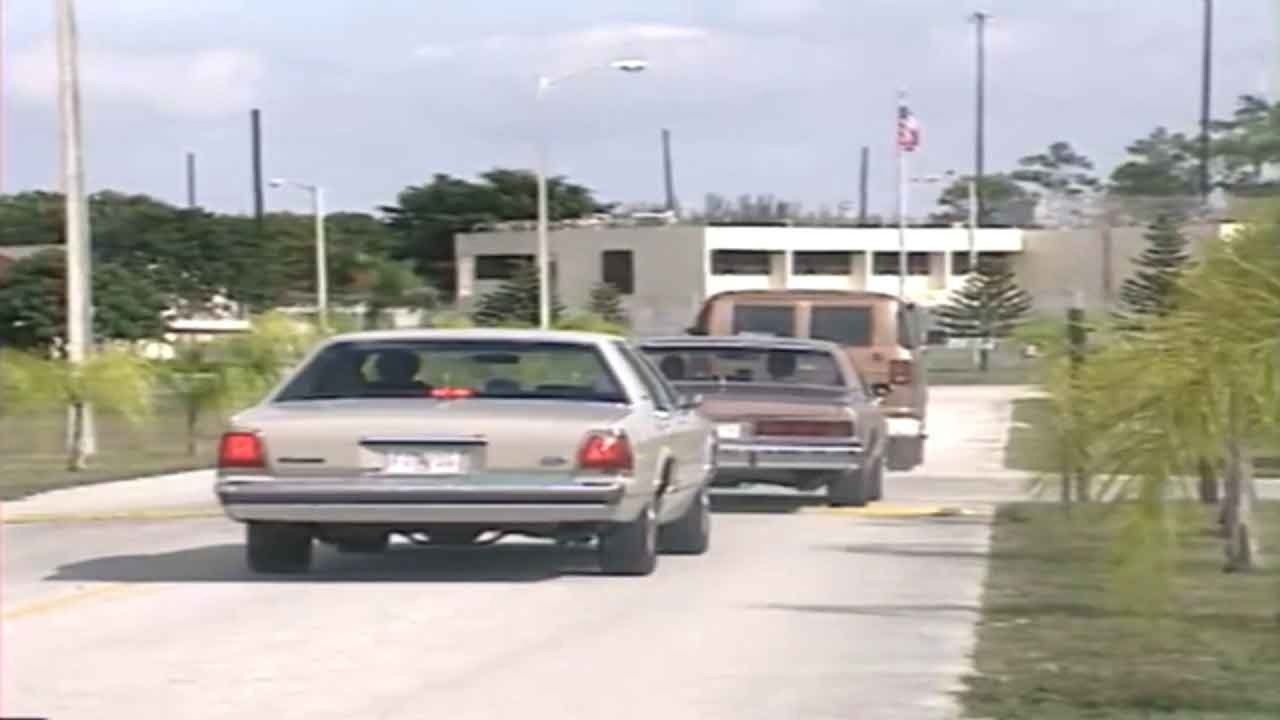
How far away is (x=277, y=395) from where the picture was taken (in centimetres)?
1538

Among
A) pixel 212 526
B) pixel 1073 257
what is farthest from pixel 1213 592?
pixel 1073 257

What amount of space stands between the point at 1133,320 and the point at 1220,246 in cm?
141

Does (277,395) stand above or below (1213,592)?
above

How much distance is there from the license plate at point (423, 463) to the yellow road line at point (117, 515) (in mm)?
7598

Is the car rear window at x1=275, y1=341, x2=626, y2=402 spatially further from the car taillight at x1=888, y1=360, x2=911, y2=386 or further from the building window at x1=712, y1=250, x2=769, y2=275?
the building window at x1=712, y1=250, x2=769, y2=275

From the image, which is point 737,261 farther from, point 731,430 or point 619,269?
point 731,430

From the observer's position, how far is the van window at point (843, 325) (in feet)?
93.5

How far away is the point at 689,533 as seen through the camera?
17.2 meters

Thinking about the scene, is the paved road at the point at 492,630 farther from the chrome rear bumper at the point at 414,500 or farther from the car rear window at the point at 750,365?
the car rear window at the point at 750,365

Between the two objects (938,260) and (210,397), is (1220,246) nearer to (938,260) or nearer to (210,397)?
(210,397)

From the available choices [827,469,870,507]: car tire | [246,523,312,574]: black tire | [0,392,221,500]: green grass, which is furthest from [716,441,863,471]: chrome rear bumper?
[0,392,221,500]: green grass

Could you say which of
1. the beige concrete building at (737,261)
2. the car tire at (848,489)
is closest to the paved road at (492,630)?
the car tire at (848,489)

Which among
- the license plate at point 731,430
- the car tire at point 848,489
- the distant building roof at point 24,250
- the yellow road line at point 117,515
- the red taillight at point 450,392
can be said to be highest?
the distant building roof at point 24,250

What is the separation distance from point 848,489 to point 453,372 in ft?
21.0
